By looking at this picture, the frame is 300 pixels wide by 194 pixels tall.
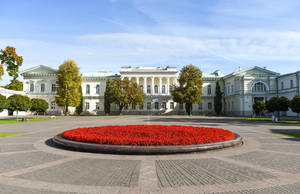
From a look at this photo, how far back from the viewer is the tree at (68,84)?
5050 centimetres

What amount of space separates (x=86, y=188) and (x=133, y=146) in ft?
13.3

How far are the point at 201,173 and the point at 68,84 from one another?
51.0 m

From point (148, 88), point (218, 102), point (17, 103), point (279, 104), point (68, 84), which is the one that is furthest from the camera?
point (148, 88)

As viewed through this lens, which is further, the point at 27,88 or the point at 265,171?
the point at 27,88

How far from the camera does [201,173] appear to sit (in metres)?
6.18

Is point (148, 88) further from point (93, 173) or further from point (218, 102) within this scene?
point (93, 173)

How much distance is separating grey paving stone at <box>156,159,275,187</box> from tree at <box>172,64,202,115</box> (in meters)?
42.8

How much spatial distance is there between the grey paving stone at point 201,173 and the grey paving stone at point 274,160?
1.12 metres

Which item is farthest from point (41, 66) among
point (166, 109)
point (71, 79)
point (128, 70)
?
point (166, 109)

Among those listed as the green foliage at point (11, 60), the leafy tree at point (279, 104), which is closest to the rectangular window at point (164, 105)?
the leafy tree at point (279, 104)

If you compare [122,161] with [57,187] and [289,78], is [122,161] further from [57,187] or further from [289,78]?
[289,78]

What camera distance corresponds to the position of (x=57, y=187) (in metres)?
5.07

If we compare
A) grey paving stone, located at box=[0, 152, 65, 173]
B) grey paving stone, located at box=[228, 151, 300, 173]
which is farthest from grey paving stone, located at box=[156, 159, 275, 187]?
grey paving stone, located at box=[0, 152, 65, 173]

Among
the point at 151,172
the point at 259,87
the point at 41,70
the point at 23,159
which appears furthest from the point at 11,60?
the point at 259,87
